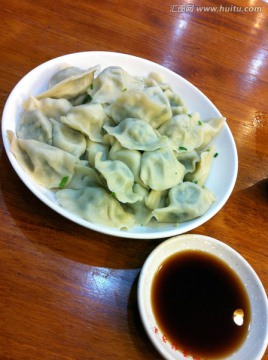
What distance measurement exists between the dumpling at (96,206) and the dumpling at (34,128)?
1.07 ft

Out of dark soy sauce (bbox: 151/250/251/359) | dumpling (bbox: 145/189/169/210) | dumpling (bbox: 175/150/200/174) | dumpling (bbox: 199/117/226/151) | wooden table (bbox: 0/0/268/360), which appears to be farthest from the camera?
dumpling (bbox: 199/117/226/151)

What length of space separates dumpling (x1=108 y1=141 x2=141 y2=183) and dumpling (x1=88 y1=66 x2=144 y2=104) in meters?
0.34

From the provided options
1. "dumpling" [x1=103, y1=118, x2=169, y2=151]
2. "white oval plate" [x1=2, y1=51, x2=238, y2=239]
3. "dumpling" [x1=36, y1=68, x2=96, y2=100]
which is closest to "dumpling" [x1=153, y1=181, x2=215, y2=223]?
"white oval plate" [x1=2, y1=51, x2=238, y2=239]

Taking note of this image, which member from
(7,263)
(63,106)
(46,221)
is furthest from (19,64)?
(7,263)

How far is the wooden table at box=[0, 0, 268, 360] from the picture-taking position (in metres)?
1.41

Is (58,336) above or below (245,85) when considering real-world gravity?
below

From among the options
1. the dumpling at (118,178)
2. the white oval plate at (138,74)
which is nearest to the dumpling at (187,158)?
the white oval plate at (138,74)

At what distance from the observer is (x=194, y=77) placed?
2.62 meters

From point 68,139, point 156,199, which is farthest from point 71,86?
point 156,199

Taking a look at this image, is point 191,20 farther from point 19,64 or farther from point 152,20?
point 19,64

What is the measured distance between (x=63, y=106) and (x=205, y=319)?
127cm

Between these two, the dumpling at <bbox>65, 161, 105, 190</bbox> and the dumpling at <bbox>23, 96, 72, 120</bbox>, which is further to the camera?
the dumpling at <bbox>23, 96, 72, 120</bbox>

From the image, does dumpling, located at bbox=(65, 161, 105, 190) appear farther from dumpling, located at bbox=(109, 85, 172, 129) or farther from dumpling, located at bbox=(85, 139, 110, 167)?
dumpling, located at bbox=(109, 85, 172, 129)

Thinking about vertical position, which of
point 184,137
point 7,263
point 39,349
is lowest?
point 39,349
